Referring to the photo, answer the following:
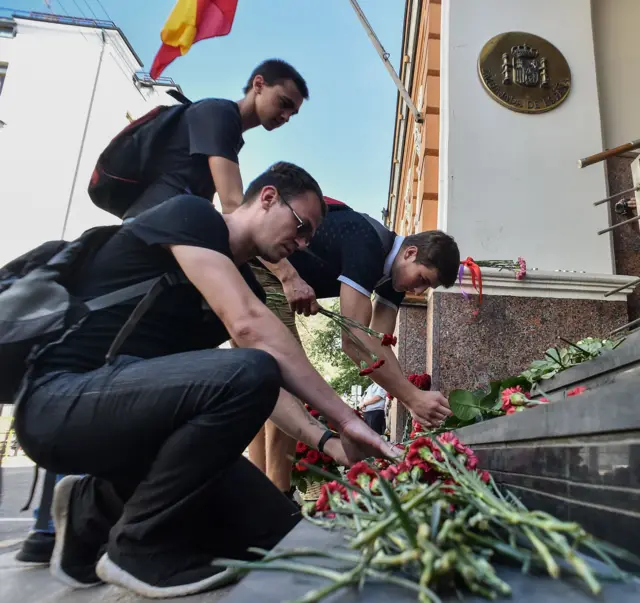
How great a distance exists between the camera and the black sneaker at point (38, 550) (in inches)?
69.4

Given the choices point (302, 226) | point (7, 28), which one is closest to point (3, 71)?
point (7, 28)

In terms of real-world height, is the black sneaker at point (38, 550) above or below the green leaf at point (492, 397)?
below

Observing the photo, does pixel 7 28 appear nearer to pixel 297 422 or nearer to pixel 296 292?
pixel 296 292

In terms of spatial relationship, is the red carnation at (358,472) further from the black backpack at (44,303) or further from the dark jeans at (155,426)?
the black backpack at (44,303)

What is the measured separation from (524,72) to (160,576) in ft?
14.0

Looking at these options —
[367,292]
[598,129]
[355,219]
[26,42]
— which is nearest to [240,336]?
[367,292]

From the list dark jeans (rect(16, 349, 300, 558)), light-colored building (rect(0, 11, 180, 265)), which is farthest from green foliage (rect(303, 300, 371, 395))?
dark jeans (rect(16, 349, 300, 558))

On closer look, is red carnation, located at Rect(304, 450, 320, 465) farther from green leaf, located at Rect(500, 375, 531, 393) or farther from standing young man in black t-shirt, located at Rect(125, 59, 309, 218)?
standing young man in black t-shirt, located at Rect(125, 59, 309, 218)

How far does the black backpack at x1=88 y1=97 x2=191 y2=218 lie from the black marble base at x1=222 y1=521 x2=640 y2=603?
178cm

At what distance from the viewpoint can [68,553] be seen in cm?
150

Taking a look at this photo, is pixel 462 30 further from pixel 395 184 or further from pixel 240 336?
pixel 395 184

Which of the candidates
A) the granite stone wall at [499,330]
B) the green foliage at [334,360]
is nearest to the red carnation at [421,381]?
the granite stone wall at [499,330]

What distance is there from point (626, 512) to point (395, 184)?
1404 cm

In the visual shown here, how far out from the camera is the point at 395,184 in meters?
14.4
